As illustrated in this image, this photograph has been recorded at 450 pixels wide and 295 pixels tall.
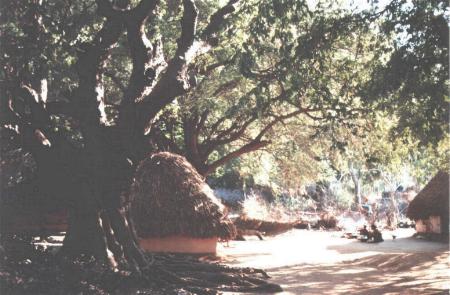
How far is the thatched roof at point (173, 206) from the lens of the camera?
47.8 ft

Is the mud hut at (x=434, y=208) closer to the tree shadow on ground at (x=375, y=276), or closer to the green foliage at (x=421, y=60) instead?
the tree shadow on ground at (x=375, y=276)

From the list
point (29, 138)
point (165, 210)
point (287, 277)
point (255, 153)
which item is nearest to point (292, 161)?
point (255, 153)

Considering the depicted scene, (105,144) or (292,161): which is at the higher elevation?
(292,161)

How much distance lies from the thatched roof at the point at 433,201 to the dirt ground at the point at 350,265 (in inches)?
47.6

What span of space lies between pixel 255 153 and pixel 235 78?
349 inches

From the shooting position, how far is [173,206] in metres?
14.6

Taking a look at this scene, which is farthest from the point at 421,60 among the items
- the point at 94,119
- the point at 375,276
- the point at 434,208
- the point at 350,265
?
the point at 434,208

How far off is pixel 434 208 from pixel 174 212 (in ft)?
36.1

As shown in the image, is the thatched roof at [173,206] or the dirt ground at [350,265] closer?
the dirt ground at [350,265]

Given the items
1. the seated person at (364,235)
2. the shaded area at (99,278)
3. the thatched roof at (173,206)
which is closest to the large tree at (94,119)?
the shaded area at (99,278)

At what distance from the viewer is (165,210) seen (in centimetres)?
1461

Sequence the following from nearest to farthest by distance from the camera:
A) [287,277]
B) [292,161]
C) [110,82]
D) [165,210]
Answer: [287,277]
[165,210]
[110,82]
[292,161]

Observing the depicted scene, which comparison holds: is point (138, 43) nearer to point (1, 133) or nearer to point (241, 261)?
point (1, 133)

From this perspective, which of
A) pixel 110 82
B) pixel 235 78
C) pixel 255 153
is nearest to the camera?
pixel 235 78
